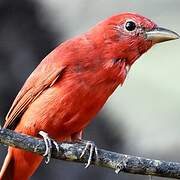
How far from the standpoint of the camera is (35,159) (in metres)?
6.57

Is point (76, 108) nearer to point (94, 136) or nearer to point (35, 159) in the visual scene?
point (35, 159)

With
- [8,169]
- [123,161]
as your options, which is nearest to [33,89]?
[8,169]

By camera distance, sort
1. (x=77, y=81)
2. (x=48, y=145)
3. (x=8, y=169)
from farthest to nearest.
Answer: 1. (x=8, y=169)
2. (x=77, y=81)
3. (x=48, y=145)

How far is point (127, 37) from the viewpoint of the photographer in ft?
21.0

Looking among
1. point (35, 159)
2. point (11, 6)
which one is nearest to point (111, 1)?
point (11, 6)

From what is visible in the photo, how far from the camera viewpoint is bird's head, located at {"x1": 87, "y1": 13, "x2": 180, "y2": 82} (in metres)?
6.30

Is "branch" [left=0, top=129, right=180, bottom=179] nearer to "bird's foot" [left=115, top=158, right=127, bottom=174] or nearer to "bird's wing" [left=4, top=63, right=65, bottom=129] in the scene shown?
"bird's foot" [left=115, top=158, right=127, bottom=174]

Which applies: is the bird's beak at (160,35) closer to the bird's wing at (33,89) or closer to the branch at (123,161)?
the bird's wing at (33,89)

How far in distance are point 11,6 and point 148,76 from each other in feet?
4.29

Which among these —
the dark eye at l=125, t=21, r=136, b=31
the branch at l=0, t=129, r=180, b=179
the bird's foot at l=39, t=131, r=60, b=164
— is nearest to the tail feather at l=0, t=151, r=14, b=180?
the bird's foot at l=39, t=131, r=60, b=164

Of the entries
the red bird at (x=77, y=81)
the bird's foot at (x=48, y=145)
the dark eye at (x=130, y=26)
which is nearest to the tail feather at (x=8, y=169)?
the red bird at (x=77, y=81)

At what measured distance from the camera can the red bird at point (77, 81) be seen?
6.13 m

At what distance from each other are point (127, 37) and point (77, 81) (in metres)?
0.48

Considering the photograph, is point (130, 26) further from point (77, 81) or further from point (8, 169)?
point (8, 169)
